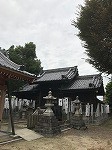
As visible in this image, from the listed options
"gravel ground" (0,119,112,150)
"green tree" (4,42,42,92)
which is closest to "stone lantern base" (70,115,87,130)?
"gravel ground" (0,119,112,150)

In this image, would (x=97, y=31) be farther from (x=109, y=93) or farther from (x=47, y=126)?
(x=109, y=93)

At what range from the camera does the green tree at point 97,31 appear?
1794 centimetres

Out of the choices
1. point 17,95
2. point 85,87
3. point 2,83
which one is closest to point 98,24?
point 85,87

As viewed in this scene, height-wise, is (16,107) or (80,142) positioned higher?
(16,107)

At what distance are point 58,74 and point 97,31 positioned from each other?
11.0 metres

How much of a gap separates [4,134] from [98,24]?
1169 centimetres

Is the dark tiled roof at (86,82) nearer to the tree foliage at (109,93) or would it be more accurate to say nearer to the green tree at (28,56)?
the tree foliage at (109,93)

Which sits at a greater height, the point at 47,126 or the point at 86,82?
the point at 86,82

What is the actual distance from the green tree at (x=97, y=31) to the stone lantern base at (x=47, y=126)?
7831 mm

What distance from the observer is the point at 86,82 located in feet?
→ 86.1

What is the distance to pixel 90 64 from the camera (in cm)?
2053

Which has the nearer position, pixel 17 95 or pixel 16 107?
pixel 16 107

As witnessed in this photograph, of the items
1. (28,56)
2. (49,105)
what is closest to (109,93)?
(28,56)

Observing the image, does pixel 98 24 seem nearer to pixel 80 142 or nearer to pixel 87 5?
pixel 87 5
